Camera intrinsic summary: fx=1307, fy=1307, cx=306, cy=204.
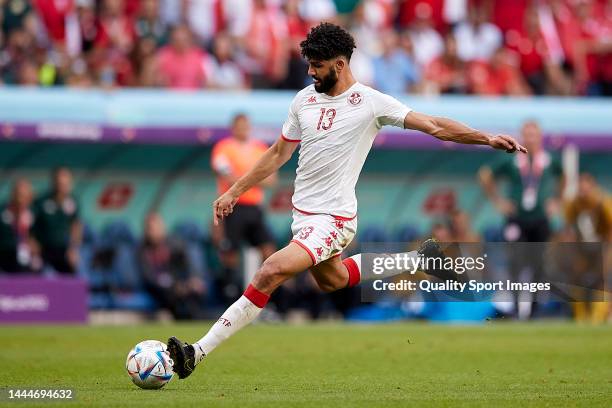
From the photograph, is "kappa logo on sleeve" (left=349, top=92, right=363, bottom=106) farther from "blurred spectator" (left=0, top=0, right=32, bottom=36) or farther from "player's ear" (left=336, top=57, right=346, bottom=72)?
"blurred spectator" (left=0, top=0, right=32, bottom=36)

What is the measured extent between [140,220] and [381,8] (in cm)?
610

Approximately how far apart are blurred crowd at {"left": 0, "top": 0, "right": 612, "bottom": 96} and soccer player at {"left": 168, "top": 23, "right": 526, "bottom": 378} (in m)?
9.68

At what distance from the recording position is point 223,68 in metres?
20.7

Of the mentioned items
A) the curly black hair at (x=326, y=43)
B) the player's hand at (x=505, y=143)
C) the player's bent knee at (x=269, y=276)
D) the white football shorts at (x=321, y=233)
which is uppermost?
the curly black hair at (x=326, y=43)

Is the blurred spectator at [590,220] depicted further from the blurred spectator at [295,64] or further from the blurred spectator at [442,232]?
the blurred spectator at [295,64]

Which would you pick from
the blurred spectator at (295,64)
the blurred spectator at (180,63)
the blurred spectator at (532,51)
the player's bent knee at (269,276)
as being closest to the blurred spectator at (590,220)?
the blurred spectator at (532,51)

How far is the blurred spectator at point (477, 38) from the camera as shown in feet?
75.6

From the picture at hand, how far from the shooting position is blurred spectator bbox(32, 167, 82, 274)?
18.4 meters

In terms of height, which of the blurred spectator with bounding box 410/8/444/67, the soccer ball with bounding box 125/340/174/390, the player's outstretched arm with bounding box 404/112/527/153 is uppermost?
the blurred spectator with bounding box 410/8/444/67

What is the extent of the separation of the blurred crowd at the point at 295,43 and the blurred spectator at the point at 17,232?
1.67m

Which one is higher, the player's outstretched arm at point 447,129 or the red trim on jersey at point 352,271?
the player's outstretched arm at point 447,129

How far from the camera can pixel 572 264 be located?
1115 cm

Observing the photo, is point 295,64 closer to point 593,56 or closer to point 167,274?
point 167,274

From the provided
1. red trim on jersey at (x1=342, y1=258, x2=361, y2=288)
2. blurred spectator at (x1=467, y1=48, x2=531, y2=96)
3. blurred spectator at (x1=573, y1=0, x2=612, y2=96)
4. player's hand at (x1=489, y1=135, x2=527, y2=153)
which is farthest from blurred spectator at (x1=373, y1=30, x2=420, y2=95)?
player's hand at (x1=489, y1=135, x2=527, y2=153)
